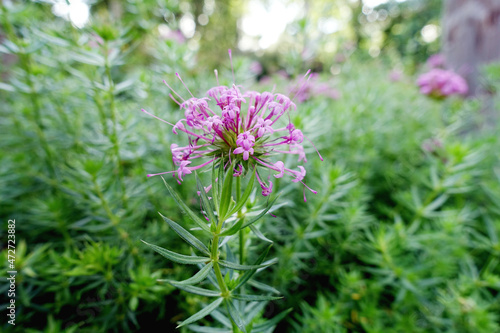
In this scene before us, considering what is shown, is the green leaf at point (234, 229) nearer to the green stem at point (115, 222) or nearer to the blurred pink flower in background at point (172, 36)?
the green stem at point (115, 222)

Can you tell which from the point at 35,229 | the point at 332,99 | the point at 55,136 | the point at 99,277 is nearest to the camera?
the point at 99,277

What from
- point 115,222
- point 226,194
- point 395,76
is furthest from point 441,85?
point 115,222

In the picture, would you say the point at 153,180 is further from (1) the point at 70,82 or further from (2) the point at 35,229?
(1) the point at 70,82

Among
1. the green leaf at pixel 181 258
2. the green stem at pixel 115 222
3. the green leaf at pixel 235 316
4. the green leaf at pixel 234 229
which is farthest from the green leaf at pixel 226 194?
the green stem at pixel 115 222

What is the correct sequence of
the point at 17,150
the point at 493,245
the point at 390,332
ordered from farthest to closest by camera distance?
1. the point at 17,150
2. the point at 493,245
3. the point at 390,332

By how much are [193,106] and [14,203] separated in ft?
6.37

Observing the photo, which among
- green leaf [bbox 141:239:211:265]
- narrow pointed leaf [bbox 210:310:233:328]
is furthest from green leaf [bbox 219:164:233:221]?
narrow pointed leaf [bbox 210:310:233:328]

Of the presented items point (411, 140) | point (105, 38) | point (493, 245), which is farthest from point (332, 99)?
point (105, 38)

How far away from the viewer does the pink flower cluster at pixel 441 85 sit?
284 centimetres

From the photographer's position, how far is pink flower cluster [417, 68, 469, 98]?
284cm

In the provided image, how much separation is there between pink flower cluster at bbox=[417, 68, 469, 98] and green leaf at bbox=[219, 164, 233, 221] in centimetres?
306

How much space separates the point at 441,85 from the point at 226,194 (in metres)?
3.19

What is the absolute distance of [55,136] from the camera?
2088 mm

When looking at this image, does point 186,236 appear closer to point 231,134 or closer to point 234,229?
point 234,229
